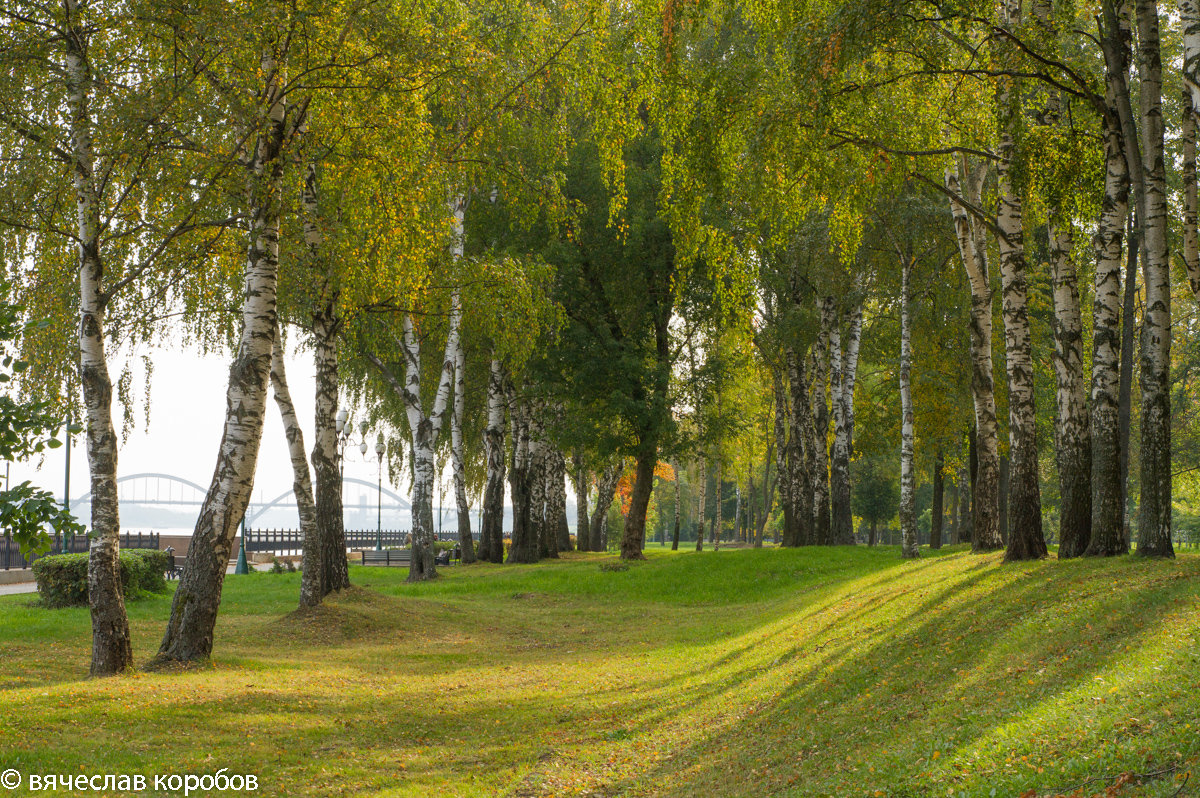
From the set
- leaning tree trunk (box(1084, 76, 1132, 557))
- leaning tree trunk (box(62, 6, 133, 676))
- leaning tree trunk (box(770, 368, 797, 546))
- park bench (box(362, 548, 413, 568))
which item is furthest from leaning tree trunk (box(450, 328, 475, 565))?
leaning tree trunk (box(1084, 76, 1132, 557))

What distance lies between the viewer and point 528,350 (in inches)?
659

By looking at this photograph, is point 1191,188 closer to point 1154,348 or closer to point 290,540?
point 1154,348

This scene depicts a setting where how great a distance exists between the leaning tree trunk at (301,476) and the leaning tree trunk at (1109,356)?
35.1ft

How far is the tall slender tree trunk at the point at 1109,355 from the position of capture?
33.9 feet

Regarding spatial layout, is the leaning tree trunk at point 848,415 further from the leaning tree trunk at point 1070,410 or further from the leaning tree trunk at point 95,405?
the leaning tree trunk at point 95,405

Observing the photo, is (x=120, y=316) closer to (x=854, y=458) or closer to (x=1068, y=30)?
(x=1068, y=30)

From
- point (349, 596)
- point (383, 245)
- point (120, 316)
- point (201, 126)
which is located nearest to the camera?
point (201, 126)

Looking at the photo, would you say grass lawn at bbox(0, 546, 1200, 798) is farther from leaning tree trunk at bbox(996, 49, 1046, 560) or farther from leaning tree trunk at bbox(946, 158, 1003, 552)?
leaning tree trunk at bbox(946, 158, 1003, 552)

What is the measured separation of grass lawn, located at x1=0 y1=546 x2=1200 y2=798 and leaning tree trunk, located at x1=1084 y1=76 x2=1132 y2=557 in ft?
2.18

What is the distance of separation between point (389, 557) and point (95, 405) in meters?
22.9

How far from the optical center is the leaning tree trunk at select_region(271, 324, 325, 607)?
1384 cm

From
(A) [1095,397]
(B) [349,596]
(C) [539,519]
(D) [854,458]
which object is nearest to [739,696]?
(A) [1095,397]

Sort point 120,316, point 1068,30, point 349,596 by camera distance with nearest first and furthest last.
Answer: point 1068,30 < point 120,316 < point 349,596

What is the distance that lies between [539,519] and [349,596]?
46.0 ft
